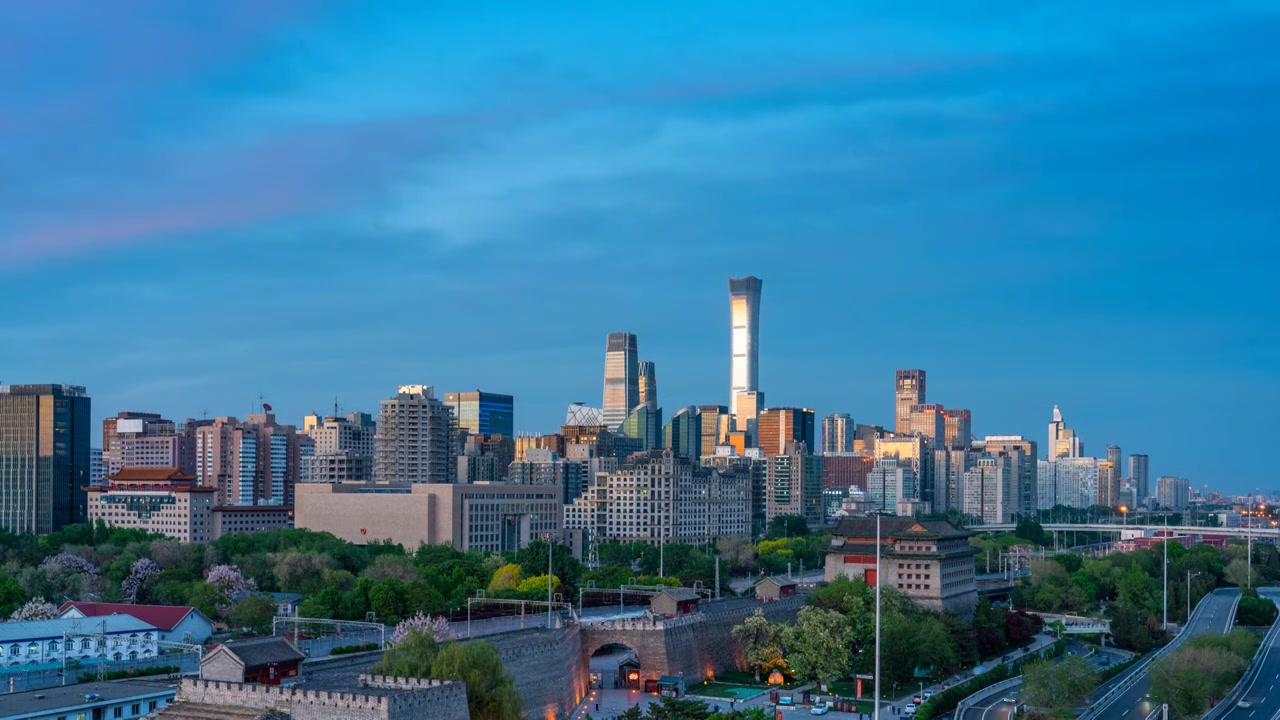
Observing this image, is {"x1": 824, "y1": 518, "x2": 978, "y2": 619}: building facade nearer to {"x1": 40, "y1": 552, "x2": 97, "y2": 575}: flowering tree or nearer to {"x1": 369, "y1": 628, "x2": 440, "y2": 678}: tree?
{"x1": 369, "y1": 628, "x2": 440, "y2": 678}: tree

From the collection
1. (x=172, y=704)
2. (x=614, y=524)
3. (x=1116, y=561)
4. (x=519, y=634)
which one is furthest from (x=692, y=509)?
(x=172, y=704)

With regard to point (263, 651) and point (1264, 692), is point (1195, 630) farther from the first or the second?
point (263, 651)

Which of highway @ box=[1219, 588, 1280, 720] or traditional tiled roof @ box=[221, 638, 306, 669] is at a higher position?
traditional tiled roof @ box=[221, 638, 306, 669]

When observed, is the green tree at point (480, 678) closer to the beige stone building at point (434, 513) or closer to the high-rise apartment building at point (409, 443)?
the beige stone building at point (434, 513)

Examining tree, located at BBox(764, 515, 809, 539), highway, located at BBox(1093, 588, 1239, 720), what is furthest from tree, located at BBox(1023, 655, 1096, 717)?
tree, located at BBox(764, 515, 809, 539)

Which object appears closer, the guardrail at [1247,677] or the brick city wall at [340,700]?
the brick city wall at [340,700]

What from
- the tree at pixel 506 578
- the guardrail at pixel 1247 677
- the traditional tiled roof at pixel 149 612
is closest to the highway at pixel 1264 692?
the guardrail at pixel 1247 677
